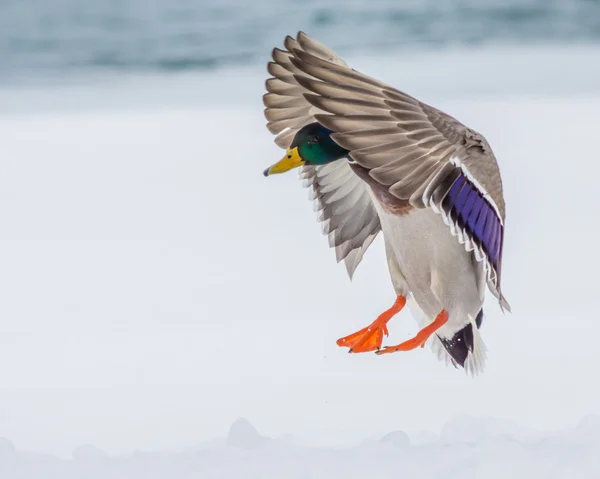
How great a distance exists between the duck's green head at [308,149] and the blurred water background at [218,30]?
3243mm

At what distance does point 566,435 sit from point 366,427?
454 millimetres

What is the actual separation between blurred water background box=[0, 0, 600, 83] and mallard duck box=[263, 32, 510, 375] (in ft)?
9.64

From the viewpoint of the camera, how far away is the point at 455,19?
520cm

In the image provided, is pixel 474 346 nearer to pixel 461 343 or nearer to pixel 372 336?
pixel 461 343

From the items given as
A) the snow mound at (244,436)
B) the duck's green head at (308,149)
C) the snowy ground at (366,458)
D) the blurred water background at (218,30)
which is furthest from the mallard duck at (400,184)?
the blurred water background at (218,30)

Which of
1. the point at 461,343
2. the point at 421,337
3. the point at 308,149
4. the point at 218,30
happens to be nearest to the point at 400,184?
the point at 308,149

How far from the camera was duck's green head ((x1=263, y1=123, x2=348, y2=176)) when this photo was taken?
190 cm

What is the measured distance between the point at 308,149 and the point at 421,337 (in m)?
0.42

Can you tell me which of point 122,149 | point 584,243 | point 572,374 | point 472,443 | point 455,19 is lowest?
point 472,443

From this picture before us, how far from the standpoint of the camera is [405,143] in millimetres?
1699

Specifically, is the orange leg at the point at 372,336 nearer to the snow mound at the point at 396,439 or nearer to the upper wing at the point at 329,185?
the upper wing at the point at 329,185

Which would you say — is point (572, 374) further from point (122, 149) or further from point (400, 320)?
point (122, 149)

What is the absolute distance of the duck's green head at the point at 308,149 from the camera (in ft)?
6.23

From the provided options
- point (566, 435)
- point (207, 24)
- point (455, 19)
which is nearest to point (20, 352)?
point (566, 435)
